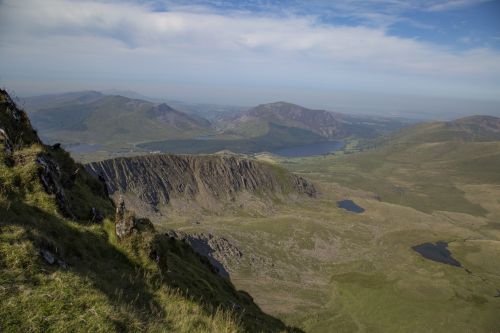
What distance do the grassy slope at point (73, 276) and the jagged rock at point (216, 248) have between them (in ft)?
399

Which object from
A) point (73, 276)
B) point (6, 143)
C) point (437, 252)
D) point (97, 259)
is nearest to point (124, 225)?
point (97, 259)

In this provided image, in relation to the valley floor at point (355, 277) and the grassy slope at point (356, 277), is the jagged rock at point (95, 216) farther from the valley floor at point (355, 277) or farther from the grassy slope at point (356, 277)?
the valley floor at point (355, 277)

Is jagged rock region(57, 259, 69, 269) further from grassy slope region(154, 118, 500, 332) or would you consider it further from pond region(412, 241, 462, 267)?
pond region(412, 241, 462, 267)

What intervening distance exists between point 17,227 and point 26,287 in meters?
3.97

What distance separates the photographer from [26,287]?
1084 centimetres

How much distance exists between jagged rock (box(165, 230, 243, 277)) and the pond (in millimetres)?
98058

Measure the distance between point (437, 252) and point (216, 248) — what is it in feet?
388

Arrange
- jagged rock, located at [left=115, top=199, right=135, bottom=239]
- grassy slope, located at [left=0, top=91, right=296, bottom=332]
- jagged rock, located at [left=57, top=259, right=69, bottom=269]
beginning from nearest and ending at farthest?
grassy slope, located at [left=0, top=91, right=296, bottom=332] < jagged rock, located at [left=57, top=259, right=69, bottom=269] < jagged rock, located at [left=115, top=199, right=135, bottom=239]

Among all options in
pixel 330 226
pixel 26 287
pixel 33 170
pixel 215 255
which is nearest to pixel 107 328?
pixel 26 287

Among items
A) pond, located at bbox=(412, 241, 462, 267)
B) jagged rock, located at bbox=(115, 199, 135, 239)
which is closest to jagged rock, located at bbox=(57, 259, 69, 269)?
jagged rock, located at bbox=(115, 199, 135, 239)

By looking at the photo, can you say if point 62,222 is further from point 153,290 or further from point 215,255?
point 215,255

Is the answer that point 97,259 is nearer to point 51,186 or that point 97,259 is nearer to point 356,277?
point 51,186

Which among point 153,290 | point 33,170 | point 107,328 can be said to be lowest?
point 153,290

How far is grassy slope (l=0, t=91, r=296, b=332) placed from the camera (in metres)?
10.3
